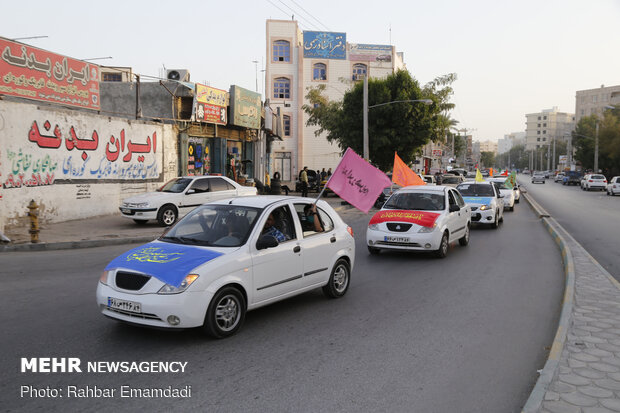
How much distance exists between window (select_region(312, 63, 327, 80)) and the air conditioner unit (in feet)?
113

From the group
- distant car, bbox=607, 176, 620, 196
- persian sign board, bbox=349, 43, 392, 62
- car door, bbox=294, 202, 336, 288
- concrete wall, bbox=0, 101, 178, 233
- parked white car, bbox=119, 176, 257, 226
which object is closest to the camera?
car door, bbox=294, 202, 336, 288

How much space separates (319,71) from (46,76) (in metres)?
46.0

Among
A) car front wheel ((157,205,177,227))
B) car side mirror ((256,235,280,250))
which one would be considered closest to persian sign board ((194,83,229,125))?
car front wheel ((157,205,177,227))

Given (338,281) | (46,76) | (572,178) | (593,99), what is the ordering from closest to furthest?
1. (338,281)
2. (46,76)
3. (572,178)
4. (593,99)

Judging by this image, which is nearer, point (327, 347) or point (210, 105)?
point (327, 347)

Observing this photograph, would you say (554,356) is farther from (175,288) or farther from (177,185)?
(177,185)

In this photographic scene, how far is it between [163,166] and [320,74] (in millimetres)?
40338

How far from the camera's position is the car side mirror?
19.8 feet

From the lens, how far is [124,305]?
527 cm

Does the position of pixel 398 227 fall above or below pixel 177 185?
below

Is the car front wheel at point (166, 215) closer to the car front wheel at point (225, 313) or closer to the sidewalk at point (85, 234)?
the sidewalk at point (85, 234)

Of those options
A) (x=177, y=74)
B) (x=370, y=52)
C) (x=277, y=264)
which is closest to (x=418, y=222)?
(x=277, y=264)

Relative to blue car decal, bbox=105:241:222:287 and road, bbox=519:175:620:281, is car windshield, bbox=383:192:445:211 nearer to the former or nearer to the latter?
road, bbox=519:175:620:281

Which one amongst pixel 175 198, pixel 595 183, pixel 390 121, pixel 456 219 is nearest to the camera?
pixel 456 219
